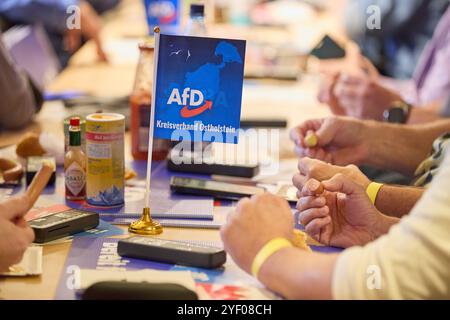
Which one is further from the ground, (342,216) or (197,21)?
(197,21)

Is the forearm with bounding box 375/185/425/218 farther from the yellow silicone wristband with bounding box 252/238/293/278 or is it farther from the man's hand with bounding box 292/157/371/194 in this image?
the yellow silicone wristband with bounding box 252/238/293/278

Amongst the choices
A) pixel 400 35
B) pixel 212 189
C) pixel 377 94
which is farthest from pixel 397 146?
pixel 400 35

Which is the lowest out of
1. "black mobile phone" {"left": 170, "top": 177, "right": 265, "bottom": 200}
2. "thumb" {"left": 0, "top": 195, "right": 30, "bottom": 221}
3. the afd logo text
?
"black mobile phone" {"left": 170, "top": 177, "right": 265, "bottom": 200}

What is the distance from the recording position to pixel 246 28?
4344mm

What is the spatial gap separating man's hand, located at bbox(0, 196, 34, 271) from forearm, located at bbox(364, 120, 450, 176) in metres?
1.04

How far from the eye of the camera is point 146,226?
1.56 metres

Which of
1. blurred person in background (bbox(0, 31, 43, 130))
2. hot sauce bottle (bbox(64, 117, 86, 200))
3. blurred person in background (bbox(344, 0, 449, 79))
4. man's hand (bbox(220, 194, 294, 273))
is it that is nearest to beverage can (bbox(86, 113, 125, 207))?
hot sauce bottle (bbox(64, 117, 86, 200))

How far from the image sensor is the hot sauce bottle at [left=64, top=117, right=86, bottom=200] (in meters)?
1.68

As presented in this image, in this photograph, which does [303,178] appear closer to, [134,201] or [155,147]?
[134,201]

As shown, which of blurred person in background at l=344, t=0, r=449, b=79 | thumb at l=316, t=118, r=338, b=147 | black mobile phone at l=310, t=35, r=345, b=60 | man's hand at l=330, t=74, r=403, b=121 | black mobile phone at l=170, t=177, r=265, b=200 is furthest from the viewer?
blurred person in background at l=344, t=0, r=449, b=79

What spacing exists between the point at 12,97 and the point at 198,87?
108 centimetres

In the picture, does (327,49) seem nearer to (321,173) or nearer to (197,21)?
(197,21)

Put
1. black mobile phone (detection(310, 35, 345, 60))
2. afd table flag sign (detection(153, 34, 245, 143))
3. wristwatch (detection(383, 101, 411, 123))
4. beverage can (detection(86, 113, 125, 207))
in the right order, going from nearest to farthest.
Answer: afd table flag sign (detection(153, 34, 245, 143)) < beverage can (detection(86, 113, 125, 207)) < black mobile phone (detection(310, 35, 345, 60)) < wristwatch (detection(383, 101, 411, 123))
